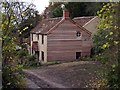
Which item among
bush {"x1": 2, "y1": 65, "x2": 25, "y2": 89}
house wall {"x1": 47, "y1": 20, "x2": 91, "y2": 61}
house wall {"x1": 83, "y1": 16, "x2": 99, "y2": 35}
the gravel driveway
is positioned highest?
house wall {"x1": 83, "y1": 16, "x2": 99, "y2": 35}

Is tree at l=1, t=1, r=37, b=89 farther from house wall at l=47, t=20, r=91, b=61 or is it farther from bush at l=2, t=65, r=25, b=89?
house wall at l=47, t=20, r=91, b=61

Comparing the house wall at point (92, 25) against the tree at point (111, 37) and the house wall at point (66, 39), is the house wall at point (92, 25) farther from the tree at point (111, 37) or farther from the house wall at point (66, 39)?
the tree at point (111, 37)

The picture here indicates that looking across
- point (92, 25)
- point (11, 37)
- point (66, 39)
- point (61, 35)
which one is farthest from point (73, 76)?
point (61, 35)

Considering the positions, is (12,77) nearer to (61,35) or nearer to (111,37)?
(111,37)

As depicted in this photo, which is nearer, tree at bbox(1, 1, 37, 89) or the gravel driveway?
tree at bbox(1, 1, 37, 89)

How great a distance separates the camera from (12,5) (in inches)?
94.7

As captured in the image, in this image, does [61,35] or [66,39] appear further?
[61,35]

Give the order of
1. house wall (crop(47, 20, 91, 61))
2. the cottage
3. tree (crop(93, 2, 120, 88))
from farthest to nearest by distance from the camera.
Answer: house wall (crop(47, 20, 91, 61)) < the cottage < tree (crop(93, 2, 120, 88))

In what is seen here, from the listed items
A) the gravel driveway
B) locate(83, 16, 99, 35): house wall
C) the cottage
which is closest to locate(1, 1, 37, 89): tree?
the gravel driveway

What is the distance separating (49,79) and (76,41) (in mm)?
3200

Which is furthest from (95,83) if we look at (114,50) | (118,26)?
(118,26)

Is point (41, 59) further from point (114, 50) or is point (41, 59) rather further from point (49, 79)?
point (114, 50)

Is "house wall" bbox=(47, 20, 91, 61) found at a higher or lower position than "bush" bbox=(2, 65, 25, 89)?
higher

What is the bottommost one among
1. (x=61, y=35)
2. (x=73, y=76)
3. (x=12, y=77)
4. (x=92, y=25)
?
(x=73, y=76)
